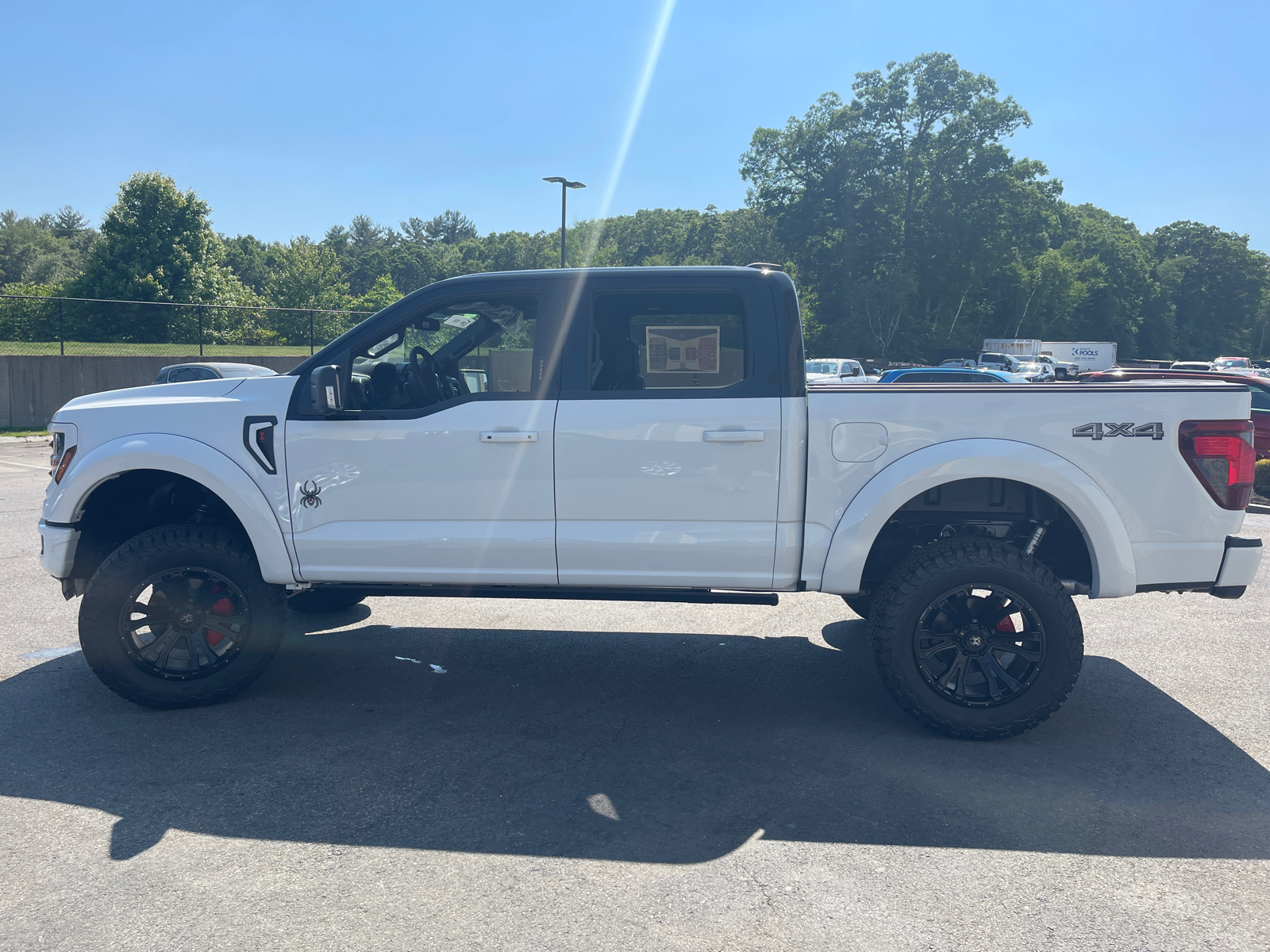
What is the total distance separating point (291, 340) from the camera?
85.6 feet

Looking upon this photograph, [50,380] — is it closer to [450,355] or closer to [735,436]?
[450,355]

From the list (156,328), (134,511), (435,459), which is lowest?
(134,511)

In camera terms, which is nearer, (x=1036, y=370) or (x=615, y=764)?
(x=615, y=764)

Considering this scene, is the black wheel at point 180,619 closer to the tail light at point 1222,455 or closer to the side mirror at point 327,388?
the side mirror at point 327,388

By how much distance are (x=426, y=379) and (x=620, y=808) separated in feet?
7.30

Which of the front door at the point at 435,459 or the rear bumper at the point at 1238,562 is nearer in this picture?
the rear bumper at the point at 1238,562

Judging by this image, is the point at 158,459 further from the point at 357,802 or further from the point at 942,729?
the point at 942,729

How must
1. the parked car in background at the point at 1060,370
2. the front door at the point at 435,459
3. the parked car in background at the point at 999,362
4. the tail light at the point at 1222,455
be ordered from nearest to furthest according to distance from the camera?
the tail light at the point at 1222,455 < the front door at the point at 435,459 < the parked car in background at the point at 1060,370 < the parked car in background at the point at 999,362

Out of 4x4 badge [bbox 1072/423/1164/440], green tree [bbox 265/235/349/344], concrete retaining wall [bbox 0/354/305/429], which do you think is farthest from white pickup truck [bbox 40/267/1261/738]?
green tree [bbox 265/235/349/344]

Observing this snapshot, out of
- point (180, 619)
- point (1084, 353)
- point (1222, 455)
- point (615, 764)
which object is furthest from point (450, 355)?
point (1084, 353)

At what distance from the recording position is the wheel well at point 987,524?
14.9 ft

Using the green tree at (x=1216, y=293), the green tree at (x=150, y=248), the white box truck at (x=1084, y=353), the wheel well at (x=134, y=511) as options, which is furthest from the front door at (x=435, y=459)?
the green tree at (x=1216, y=293)

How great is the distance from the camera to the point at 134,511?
494 cm

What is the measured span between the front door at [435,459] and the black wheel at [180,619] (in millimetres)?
360
